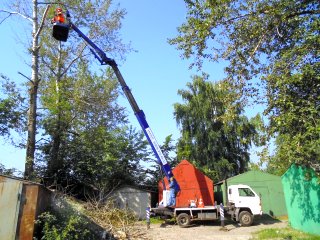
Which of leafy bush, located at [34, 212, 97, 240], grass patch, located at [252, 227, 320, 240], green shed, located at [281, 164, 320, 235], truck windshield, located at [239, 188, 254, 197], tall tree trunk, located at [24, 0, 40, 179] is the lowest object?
grass patch, located at [252, 227, 320, 240]

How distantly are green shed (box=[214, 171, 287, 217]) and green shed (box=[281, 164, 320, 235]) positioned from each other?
35.3 feet

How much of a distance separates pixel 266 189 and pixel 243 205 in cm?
751

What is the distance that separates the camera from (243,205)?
21844 mm

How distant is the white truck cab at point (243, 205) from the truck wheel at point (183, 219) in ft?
9.26

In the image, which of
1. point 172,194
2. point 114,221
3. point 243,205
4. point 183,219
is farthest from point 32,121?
point 243,205

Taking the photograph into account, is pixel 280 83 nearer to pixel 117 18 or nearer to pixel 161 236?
pixel 161 236

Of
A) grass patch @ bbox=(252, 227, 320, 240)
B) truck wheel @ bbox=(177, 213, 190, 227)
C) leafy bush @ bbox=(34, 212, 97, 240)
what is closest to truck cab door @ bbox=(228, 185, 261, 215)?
truck wheel @ bbox=(177, 213, 190, 227)

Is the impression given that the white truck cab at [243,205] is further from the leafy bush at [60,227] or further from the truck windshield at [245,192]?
the leafy bush at [60,227]

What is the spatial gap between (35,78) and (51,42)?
8.42 meters

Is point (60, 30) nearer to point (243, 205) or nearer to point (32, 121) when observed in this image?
point (32, 121)

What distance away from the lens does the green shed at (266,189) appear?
91.3ft

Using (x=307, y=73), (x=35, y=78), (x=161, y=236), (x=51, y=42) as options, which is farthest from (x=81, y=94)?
(x=307, y=73)

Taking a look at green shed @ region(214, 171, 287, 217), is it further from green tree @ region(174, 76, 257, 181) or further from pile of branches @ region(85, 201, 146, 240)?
pile of branches @ region(85, 201, 146, 240)

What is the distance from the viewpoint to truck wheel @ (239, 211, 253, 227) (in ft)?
69.3
